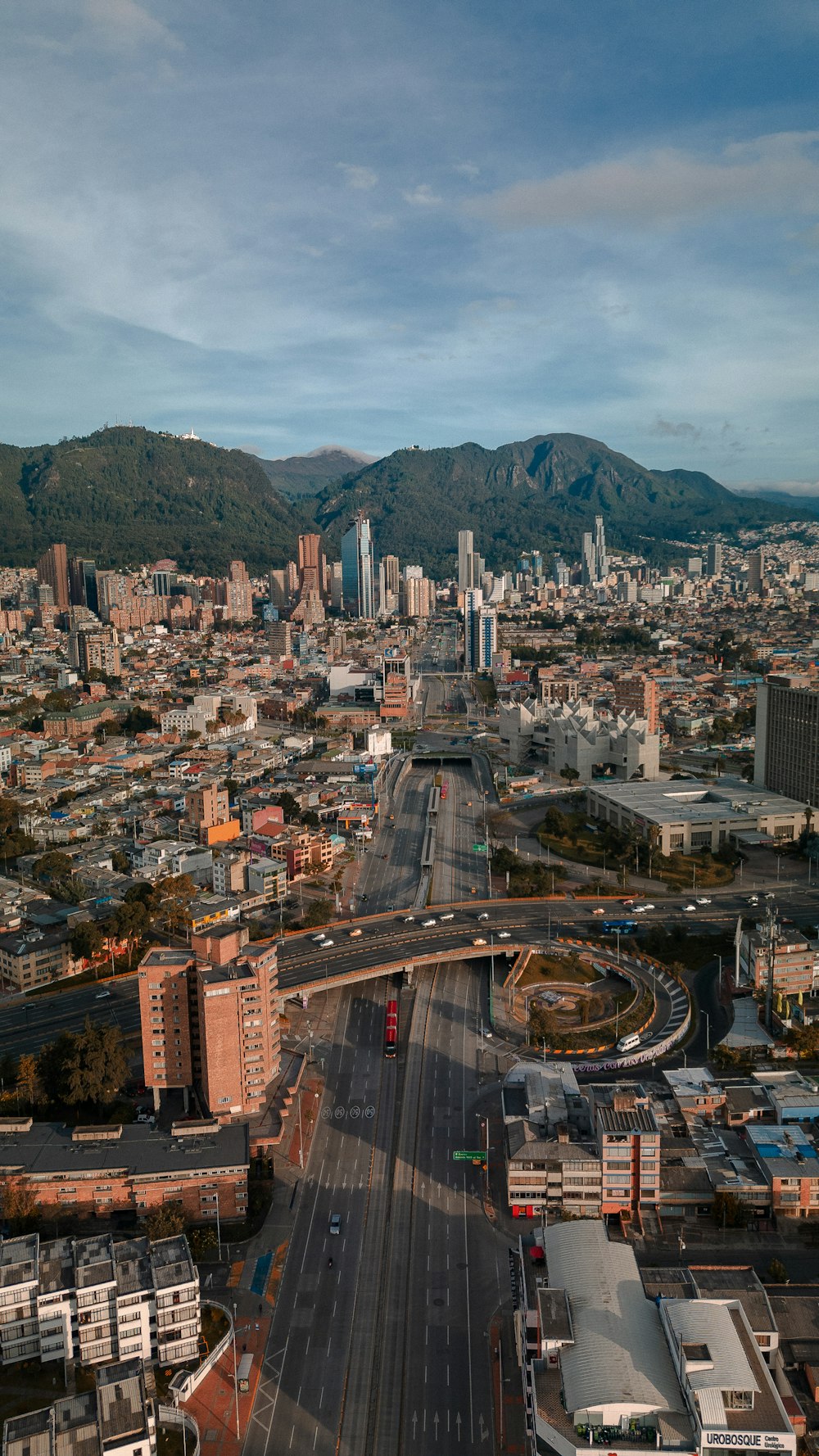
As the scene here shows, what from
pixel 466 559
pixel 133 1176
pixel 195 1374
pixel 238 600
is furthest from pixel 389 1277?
pixel 466 559

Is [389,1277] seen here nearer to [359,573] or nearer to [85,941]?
[85,941]

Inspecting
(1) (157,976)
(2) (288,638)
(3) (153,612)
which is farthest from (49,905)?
(3) (153,612)

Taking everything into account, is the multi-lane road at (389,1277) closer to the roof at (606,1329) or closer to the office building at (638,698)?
the roof at (606,1329)

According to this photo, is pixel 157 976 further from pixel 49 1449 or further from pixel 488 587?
pixel 488 587

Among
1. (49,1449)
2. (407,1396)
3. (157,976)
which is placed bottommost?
(407,1396)

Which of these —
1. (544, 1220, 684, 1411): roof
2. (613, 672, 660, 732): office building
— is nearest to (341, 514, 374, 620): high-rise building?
(613, 672, 660, 732): office building

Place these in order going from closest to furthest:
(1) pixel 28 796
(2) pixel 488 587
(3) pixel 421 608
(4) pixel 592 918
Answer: (4) pixel 592 918 < (1) pixel 28 796 < (3) pixel 421 608 < (2) pixel 488 587

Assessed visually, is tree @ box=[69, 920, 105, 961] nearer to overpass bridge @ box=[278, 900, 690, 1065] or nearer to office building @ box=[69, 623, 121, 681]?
overpass bridge @ box=[278, 900, 690, 1065]
